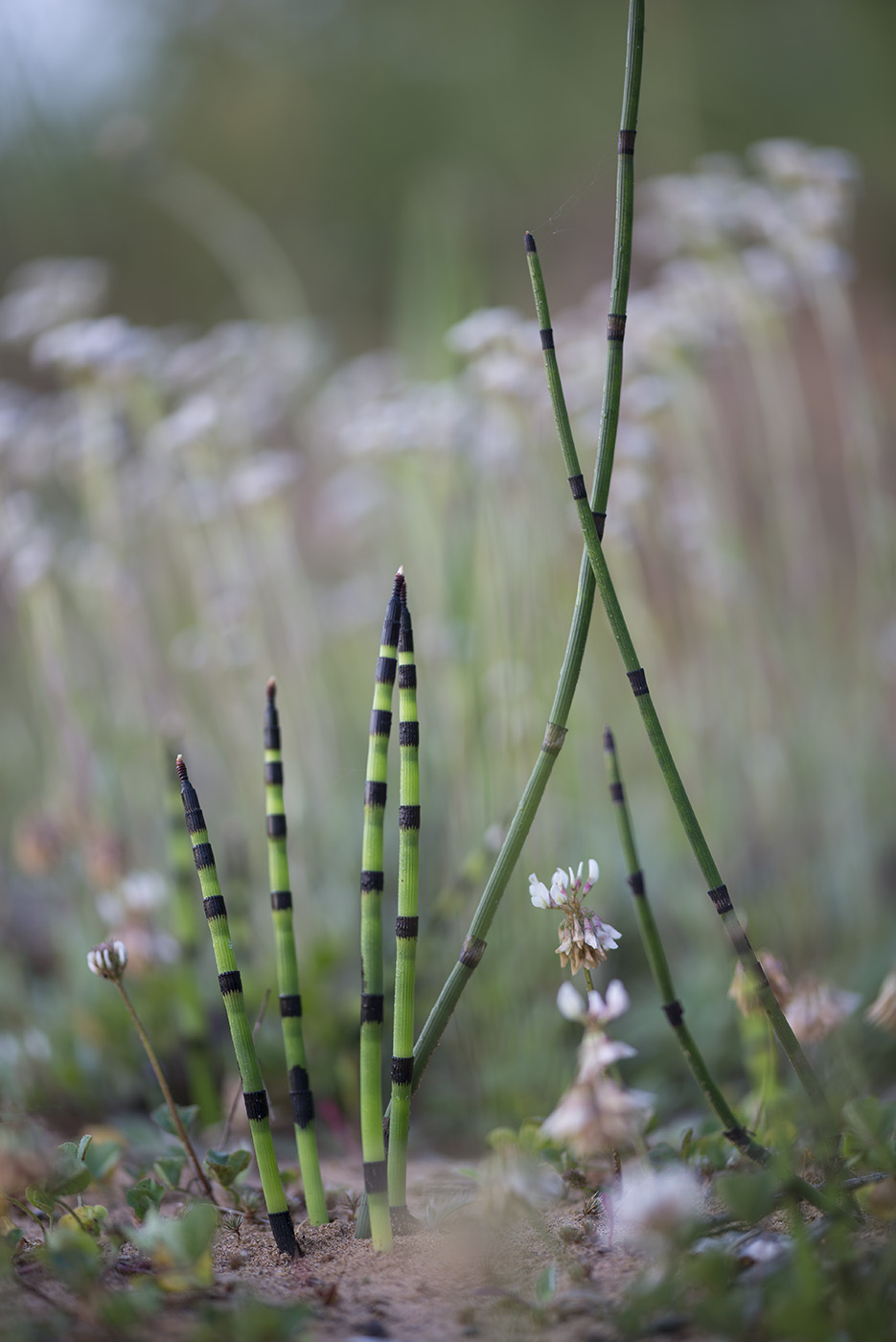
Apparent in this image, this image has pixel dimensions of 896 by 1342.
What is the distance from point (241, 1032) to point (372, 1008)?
8cm

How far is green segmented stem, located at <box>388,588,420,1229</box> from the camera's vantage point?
0.63 metres

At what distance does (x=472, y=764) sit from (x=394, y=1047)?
652 mm

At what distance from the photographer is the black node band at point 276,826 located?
2.21ft

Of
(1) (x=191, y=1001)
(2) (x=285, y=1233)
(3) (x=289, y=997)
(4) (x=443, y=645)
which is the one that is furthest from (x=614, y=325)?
(4) (x=443, y=645)

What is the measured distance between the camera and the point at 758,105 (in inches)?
201

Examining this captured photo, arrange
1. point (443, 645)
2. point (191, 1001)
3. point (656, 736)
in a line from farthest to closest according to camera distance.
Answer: point (443, 645) → point (191, 1001) → point (656, 736)

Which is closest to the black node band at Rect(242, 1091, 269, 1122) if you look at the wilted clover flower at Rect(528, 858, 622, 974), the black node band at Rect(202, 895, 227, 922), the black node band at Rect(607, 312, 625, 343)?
the black node band at Rect(202, 895, 227, 922)

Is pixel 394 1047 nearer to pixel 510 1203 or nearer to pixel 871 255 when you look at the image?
pixel 510 1203

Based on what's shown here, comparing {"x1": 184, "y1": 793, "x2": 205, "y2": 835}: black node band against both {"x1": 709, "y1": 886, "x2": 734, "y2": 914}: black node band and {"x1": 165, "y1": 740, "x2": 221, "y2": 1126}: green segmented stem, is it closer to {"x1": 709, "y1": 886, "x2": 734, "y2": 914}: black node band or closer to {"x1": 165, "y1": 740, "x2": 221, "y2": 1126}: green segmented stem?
{"x1": 709, "y1": 886, "x2": 734, "y2": 914}: black node band

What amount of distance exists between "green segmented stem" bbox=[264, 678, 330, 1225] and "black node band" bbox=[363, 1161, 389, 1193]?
0.05m

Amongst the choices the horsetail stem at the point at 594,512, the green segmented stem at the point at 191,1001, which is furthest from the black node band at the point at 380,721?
the green segmented stem at the point at 191,1001

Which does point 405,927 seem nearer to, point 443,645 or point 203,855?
point 203,855

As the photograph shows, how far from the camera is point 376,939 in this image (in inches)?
25.7

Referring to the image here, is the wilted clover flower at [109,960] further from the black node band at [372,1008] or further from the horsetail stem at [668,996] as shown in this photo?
the horsetail stem at [668,996]
